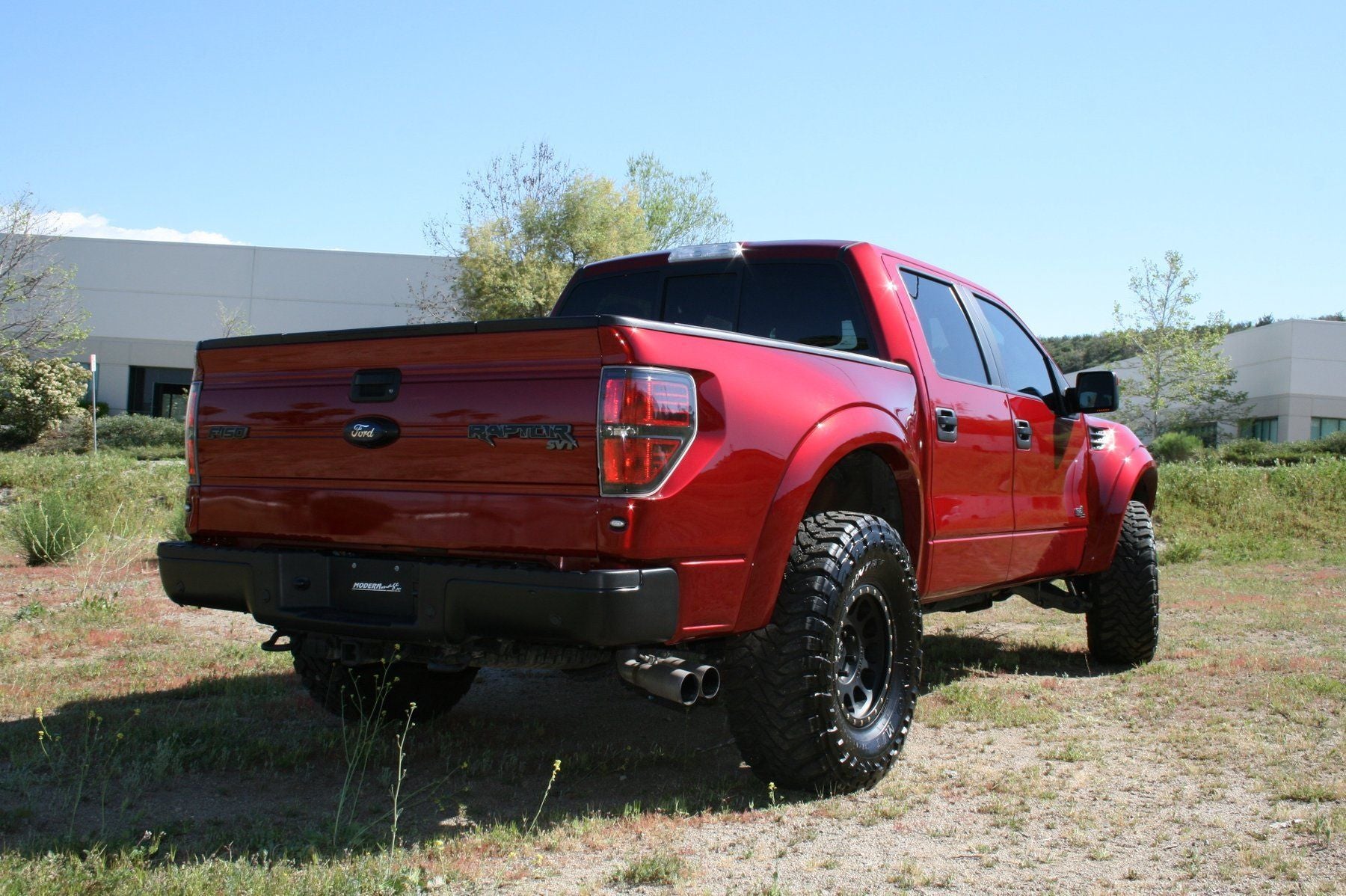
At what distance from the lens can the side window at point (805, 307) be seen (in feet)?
15.6

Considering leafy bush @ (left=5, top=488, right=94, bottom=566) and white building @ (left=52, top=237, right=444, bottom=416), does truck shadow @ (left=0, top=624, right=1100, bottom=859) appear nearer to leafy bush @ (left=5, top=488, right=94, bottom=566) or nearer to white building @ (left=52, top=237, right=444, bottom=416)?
leafy bush @ (left=5, top=488, right=94, bottom=566)

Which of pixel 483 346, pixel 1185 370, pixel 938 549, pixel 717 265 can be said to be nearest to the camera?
pixel 483 346

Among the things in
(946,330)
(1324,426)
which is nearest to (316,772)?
(946,330)

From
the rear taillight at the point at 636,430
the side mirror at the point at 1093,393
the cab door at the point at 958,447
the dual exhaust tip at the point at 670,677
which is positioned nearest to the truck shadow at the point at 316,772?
the dual exhaust tip at the point at 670,677

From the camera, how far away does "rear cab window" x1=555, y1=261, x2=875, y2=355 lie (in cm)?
478

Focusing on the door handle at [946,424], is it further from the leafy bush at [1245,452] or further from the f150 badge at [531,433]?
the leafy bush at [1245,452]

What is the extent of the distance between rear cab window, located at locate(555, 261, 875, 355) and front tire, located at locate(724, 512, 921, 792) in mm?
1015

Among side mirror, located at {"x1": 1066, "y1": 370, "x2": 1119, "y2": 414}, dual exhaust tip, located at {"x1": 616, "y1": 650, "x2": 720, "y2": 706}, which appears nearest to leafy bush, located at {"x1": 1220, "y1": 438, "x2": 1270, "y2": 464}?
side mirror, located at {"x1": 1066, "y1": 370, "x2": 1119, "y2": 414}

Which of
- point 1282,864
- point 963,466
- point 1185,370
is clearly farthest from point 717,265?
point 1185,370

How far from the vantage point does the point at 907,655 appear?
14.0 feet

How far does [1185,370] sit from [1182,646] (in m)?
36.5

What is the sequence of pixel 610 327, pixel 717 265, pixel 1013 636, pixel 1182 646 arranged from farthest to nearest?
pixel 1013 636, pixel 1182 646, pixel 717 265, pixel 610 327

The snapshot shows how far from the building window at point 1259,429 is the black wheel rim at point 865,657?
160ft

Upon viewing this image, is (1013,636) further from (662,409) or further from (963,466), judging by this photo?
(662,409)
